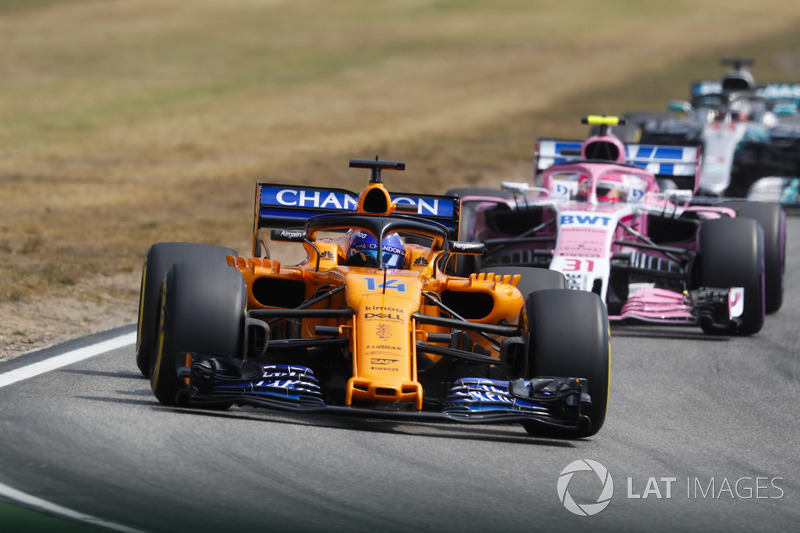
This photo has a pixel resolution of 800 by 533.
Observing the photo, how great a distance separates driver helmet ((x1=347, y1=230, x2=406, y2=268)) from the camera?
9305mm

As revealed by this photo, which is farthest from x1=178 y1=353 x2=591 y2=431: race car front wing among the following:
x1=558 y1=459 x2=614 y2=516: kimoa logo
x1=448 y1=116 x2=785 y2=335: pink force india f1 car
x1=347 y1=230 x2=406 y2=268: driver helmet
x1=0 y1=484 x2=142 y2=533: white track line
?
x1=448 y1=116 x2=785 y2=335: pink force india f1 car

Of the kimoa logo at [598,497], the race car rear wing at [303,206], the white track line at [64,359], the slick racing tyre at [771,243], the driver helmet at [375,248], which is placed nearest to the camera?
the kimoa logo at [598,497]

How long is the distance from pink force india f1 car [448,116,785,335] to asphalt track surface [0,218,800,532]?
3.21m

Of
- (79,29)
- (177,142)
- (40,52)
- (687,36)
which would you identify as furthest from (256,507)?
(687,36)

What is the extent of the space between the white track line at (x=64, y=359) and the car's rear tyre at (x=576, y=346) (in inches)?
128

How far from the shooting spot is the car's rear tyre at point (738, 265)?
1250 cm

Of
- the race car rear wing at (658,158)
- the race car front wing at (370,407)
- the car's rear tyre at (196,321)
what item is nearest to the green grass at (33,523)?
the race car front wing at (370,407)

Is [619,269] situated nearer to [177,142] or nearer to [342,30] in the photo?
[177,142]

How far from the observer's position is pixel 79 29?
51156mm

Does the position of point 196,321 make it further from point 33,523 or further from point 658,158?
point 658,158

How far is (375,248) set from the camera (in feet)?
30.5

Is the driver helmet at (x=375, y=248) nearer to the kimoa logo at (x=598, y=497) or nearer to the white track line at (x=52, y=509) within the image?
the kimoa logo at (x=598, y=497)

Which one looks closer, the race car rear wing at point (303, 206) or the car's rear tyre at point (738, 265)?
the race car rear wing at point (303, 206)

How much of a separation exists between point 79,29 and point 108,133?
19.7m
